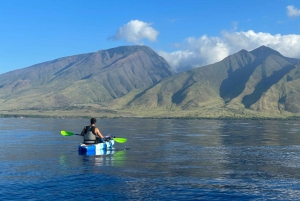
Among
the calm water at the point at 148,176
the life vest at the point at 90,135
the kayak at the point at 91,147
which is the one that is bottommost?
the calm water at the point at 148,176

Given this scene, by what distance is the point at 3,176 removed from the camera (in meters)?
40.8

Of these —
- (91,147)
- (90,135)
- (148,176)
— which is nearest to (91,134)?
(90,135)

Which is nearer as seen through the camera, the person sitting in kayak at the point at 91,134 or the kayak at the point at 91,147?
the person sitting in kayak at the point at 91,134

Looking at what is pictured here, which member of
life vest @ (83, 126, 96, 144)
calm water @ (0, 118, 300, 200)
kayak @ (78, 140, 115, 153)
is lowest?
calm water @ (0, 118, 300, 200)

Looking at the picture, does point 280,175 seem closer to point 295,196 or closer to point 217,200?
point 295,196

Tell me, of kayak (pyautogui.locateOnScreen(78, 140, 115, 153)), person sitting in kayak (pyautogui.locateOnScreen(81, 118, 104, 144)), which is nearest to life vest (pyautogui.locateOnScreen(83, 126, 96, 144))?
person sitting in kayak (pyautogui.locateOnScreen(81, 118, 104, 144))

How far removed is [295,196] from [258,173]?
11660 millimetres

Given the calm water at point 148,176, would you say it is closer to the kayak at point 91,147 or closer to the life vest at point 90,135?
the kayak at point 91,147

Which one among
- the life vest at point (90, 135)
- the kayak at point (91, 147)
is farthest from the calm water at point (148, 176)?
the life vest at point (90, 135)

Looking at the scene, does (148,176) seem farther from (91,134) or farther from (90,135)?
(90,135)

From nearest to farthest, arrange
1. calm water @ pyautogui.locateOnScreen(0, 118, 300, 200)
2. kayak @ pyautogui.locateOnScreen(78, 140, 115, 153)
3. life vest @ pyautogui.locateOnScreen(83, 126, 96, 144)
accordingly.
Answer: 1. calm water @ pyautogui.locateOnScreen(0, 118, 300, 200)
2. life vest @ pyautogui.locateOnScreen(83, 126, 96, 144)
3. kayak @ pyautogui.locateOnScreen(78, 140, 115, 153)

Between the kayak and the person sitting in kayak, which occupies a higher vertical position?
the person sitting in kayak

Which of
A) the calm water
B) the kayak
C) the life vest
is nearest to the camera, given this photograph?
the calm water

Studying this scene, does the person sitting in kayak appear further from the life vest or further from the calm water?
the calm water
